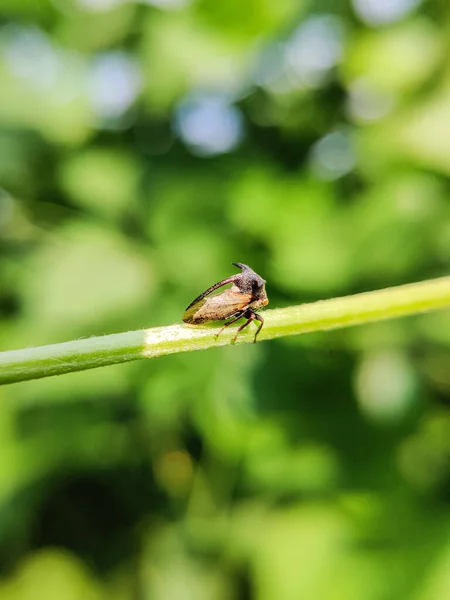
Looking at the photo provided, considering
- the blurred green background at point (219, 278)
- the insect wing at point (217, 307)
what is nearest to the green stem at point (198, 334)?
the insect wing at point (217, 307)

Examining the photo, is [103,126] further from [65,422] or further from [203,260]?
[65,422]

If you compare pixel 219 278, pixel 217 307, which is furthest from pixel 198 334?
pixel 219 278

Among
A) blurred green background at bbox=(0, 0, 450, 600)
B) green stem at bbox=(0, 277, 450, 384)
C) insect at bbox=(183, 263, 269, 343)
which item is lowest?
blurred green background at bbox=(0, 0, 450, 600)

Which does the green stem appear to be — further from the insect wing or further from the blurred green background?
the blurred green background

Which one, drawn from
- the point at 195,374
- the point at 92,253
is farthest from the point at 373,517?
the point at 92,253

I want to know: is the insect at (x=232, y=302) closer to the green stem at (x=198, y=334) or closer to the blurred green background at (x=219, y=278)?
the green stem at (x=198, y=334)

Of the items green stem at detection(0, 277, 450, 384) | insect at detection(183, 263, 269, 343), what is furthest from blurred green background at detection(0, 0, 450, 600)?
green stem at detection(0, 277, 450, 384)

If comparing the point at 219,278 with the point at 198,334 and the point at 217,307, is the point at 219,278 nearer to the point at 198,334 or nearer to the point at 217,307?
the point at 217,307
